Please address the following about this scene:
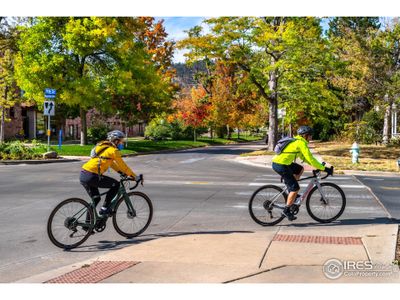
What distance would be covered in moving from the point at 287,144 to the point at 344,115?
142 feet

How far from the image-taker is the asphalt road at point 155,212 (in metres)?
6.91

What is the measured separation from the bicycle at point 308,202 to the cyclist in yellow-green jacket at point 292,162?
0.55ft

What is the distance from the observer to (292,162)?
8555 mm

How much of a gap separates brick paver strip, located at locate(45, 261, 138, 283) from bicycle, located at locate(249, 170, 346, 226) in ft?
11.0

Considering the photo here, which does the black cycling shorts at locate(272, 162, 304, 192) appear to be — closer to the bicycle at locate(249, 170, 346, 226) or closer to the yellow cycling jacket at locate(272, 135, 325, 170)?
the yellow cycling jacket at locate(272, 135, 325, 170)

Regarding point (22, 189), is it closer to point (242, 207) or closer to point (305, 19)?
point (242, 207)

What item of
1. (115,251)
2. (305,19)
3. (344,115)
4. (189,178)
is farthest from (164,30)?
(115,251)

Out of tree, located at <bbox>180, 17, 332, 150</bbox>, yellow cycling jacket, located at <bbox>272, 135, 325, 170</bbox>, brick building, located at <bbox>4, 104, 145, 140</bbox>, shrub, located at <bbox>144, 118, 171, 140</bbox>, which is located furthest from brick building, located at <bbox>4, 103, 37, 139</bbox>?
yellow cycling jacket, located at <bbox>272, 135, 325, 170</bbox>

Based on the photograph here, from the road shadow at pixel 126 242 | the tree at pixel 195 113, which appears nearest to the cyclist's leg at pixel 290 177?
the road shadow at pixel 126 242

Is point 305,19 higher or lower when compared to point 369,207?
higher

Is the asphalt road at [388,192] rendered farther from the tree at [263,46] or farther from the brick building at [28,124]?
the brick building at [28,124]

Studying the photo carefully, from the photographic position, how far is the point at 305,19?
31.0 m

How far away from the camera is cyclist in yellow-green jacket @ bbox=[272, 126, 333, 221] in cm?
841
